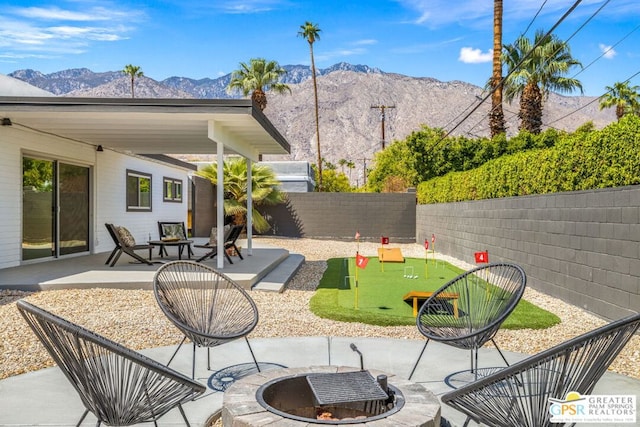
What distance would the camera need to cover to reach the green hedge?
6199 mm

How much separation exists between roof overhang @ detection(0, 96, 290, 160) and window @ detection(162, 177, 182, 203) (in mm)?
5053

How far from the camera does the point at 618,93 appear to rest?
35000 millimetres

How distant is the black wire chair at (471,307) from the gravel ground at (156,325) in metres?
0.89

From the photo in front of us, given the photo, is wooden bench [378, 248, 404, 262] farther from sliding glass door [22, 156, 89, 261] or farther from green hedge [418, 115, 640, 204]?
sliding glass door [22, 156, 89, 261]

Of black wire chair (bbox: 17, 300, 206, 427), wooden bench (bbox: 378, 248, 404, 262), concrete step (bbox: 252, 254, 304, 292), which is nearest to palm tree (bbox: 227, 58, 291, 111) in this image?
wooden bench (bbox: 378, 248, 404, 262)

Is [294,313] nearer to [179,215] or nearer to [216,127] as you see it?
[216,127]

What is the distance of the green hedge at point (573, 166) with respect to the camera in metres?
6.20

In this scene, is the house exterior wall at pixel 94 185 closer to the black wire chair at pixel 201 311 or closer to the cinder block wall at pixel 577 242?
the black wire chair at pixel 201 311

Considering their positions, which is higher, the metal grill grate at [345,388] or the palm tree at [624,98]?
the palm tree at [624,98]

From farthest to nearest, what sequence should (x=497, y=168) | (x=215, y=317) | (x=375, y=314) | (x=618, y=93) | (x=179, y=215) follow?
(x=618, y=93), (x=179, y=215), (x=497, y=168), (x=375, y=314), (x=215, y=317)

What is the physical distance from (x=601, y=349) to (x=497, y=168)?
30.2 feet

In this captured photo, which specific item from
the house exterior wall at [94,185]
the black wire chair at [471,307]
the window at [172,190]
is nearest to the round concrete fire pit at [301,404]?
the black wire chair at [471,307]

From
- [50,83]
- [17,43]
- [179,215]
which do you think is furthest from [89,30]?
[50,83]

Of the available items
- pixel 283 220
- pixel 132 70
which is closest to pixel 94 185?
pixel 283 220
